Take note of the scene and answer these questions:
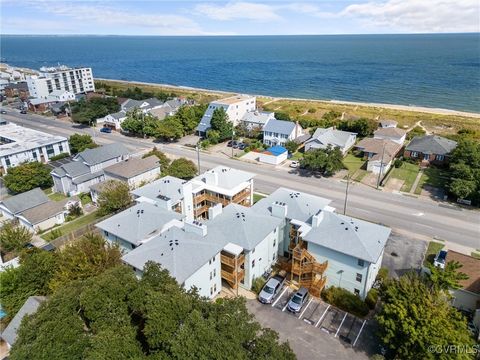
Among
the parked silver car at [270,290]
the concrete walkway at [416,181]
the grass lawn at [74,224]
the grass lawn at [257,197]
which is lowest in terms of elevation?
the grass lawn at [74,224]

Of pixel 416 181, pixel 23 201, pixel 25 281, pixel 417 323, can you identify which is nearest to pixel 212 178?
pixel 25 281

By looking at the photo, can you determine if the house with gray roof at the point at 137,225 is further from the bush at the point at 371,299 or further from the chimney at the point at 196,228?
the bush at the point at 371,299

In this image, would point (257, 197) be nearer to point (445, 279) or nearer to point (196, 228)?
point (196, 228)

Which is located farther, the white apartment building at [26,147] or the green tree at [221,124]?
the green tree at [221,124]

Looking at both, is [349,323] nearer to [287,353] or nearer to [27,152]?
[287,353]

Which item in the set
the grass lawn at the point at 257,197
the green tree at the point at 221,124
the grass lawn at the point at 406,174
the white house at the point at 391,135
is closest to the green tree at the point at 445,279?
the grass lawn at the point at 257,197

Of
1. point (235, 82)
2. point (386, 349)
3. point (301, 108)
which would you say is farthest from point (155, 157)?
point (235, 82)
